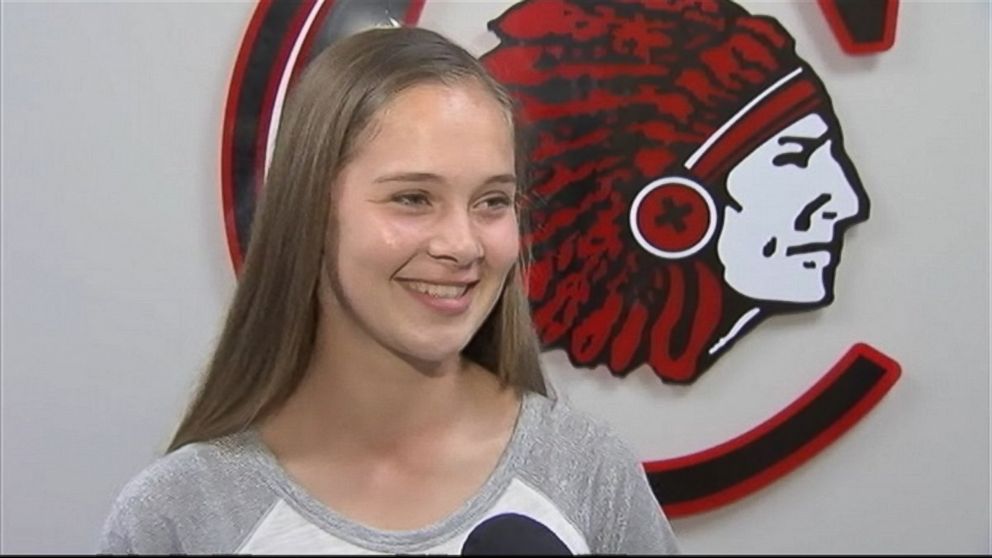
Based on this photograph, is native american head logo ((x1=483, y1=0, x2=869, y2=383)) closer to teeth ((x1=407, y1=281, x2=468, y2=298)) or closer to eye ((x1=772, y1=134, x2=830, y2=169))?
eye ((x1=772, y1=134, x2=830, y2=169))

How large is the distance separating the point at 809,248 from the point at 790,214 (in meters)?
0.04

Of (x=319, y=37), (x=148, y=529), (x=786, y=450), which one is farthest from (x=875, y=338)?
(x=148, y=529)

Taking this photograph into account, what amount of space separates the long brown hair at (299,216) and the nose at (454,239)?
0.24 feet

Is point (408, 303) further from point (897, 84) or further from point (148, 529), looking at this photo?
point (897, 84)

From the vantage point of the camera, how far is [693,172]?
1216 mm

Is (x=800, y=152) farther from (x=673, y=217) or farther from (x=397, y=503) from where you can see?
(x=397, y=503)

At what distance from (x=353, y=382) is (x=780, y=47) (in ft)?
2.14

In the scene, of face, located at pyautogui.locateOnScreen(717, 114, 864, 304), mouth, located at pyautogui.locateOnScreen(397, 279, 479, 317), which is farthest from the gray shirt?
face, located at pyautogui.locateOnScreen(717, 114, 864, 304)

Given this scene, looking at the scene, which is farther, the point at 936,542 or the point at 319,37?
the point at 936,542

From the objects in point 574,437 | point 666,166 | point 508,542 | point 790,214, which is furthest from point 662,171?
point 508,542

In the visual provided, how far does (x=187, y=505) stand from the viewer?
0.74m

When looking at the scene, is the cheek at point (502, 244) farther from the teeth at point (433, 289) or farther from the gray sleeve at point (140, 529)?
the gray sleeve at point (140, 529)

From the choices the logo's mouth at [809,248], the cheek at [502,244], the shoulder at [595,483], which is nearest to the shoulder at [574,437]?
the shoulder at [595,483]

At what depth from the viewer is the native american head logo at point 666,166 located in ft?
3.95
